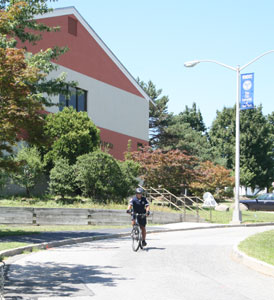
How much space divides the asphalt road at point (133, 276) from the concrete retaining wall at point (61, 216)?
20.1 ft

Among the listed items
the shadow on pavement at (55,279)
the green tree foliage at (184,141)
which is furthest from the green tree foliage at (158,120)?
the shadow on pavement at (55,279)

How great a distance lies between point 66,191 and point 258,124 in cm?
4242

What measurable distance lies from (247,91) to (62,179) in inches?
429

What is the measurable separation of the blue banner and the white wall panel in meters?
11.1

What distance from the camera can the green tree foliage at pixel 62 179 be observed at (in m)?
25.0

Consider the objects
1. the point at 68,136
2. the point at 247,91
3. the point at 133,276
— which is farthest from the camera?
the point at 247,91

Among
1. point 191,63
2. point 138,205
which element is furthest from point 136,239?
point 191,63

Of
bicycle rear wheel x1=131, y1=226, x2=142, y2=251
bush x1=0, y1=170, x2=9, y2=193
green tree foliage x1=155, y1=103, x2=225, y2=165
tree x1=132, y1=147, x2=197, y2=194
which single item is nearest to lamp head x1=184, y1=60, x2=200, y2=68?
tree x1=132, y1=147, x2=197, y2=194

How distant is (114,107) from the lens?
36719mm

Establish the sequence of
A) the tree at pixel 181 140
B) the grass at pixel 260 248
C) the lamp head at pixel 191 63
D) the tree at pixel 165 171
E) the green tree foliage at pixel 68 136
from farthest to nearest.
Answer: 1. the tree at pixel 181 140
2. the tree at pixel 165 171
3. the lamp head at pixel 191 63
4. the green tree foliage at pixel 68 136
5. the grass at pixel 260 248

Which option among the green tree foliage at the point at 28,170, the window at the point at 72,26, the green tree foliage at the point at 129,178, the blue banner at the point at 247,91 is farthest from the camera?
the window at the point at 72,26

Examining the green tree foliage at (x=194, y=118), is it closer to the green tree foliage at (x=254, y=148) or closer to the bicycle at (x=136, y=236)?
the green tree foliage at (x=254, y=148)

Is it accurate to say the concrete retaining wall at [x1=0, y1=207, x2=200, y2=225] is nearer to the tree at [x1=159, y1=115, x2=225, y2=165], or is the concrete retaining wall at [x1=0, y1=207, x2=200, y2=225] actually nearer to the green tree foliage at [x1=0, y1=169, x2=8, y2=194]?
the green tree foliage at [x1=0, y1=169, x2=8, y2=194]

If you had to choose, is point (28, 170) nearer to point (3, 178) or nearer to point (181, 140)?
point (3, 178)
